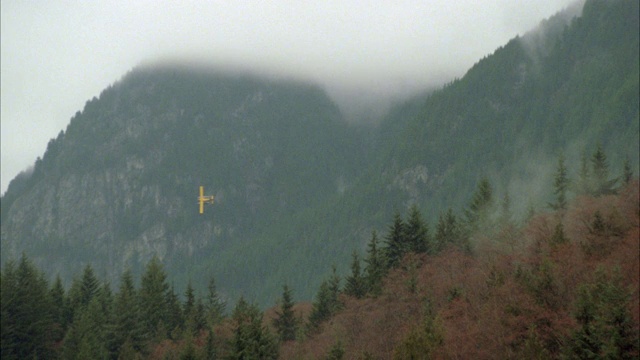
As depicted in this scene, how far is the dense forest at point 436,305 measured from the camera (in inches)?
1991

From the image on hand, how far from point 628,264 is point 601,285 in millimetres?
8906

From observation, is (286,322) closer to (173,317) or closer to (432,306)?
(173,317)

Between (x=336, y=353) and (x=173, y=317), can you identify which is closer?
(x=336, y=353)

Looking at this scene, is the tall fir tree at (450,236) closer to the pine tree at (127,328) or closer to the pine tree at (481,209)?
the pine tree at (481,209)

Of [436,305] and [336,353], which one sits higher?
[436,305]

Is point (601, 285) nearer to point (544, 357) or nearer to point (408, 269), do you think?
point (544, 357)

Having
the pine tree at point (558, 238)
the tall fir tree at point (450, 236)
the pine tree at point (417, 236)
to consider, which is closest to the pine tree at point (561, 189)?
the tall fir tree at point (450, 236)

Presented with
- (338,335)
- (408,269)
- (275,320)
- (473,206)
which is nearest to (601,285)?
(338,335)

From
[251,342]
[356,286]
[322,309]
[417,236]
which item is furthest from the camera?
[322,309]

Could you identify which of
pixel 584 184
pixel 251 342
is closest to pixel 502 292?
pixel 251 342

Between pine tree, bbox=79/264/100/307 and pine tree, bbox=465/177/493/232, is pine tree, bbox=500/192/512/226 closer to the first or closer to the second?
pine tree, bbox=465/177/493/232

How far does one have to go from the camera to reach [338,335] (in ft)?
229

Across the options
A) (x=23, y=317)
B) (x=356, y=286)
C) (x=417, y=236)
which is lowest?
(x=23, y=317)

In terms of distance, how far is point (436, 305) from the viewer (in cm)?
6731
